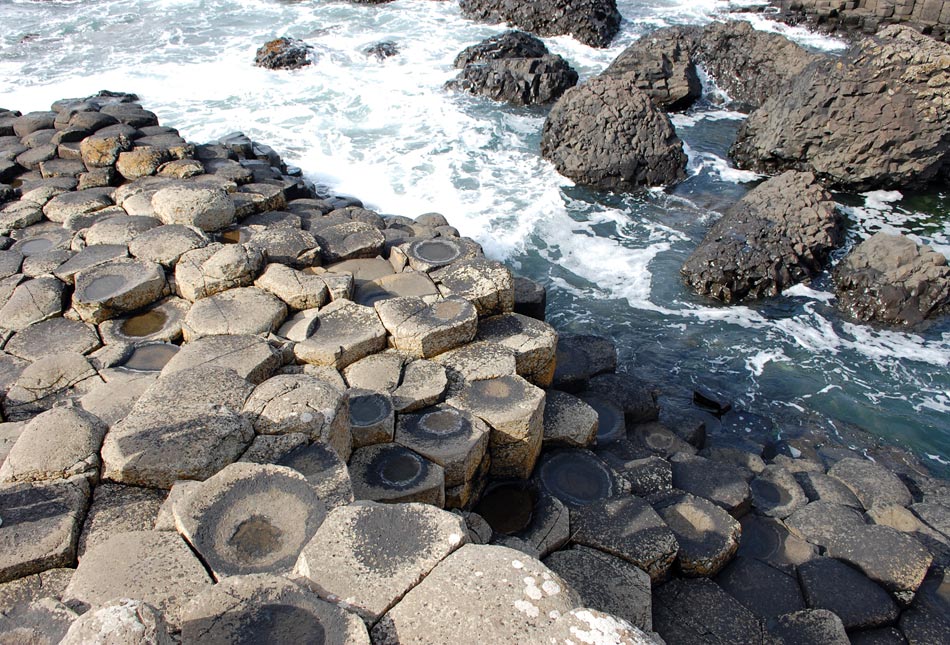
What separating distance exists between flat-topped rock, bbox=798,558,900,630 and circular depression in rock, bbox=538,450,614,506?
173 cm

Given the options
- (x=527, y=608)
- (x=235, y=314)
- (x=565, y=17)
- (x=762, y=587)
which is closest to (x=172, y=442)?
(x=235, y=314)

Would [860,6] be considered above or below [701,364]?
above

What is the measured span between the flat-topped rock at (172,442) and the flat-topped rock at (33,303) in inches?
107

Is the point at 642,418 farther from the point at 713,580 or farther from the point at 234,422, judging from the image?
the point at 234,422

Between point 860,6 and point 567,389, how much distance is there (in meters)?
22.0

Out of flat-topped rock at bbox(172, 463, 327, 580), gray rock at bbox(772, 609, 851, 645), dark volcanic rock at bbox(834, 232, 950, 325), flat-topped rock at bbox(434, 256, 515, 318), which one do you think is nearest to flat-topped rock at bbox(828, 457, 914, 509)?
gray rock at bbox(772, 609, 851, 645)

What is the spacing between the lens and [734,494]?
247 inches

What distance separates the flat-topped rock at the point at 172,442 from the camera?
431 cm

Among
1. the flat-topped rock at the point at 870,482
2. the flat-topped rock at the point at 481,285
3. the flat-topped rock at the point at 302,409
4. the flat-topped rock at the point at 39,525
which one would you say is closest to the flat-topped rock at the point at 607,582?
the flat-topped rock at the point at 302,409

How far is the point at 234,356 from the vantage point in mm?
5699

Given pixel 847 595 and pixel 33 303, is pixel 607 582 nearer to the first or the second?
pixel 847 595

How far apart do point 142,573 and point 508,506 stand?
2.93 m

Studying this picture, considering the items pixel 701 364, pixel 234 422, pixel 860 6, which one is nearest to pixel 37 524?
pixel 234 422

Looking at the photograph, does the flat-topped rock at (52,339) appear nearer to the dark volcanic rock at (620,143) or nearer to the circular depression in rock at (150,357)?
the circular depression in rock at (150,357)
